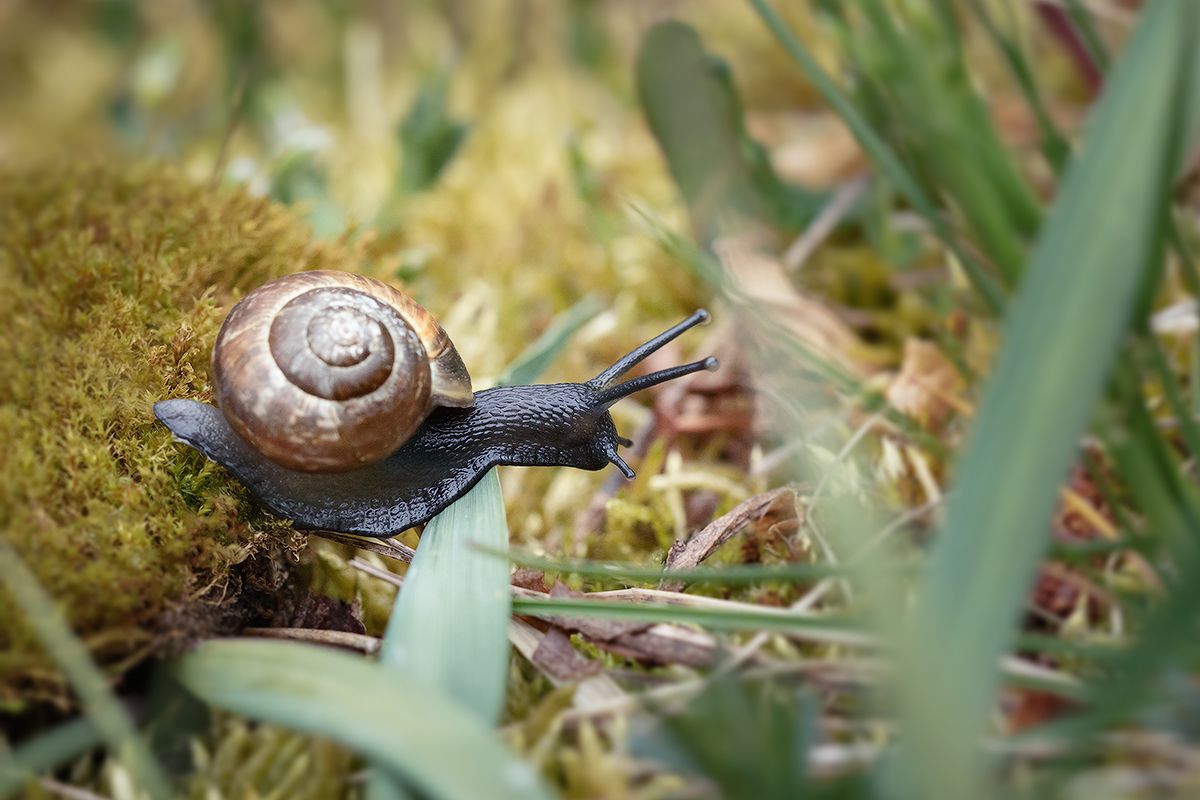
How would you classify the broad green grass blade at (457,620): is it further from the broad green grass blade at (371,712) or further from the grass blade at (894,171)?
the grass blade at (894,171)

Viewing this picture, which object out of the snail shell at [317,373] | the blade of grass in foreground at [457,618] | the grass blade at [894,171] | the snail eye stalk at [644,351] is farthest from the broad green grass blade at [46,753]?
the grass blade at [894,171]

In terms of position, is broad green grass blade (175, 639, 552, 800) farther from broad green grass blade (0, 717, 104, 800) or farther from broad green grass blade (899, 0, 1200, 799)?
broad green grass blade (899, 0, 1200, 799)

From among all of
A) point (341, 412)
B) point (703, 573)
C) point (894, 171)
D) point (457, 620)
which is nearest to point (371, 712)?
point (457, 620)

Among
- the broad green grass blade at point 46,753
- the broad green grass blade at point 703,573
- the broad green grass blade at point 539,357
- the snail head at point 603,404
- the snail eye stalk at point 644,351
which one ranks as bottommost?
the broad green grass blade at point 703,573

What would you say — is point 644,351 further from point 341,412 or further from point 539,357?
point 341,412

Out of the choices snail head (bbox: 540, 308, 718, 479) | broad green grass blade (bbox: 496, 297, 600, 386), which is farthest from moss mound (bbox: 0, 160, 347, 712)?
snail head (bbox: 540, 308, 718, 479)

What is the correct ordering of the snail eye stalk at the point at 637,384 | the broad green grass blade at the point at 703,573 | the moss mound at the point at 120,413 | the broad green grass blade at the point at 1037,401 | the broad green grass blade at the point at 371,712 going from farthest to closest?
the snail eye stalk at the point at 637,384 < the moss mound at the point at 120,413 < the broad green grass blade at the point at 703,573 < the broad green grass blade at the point at 371,712 < the broad green grass blade at the point at 1037,401
